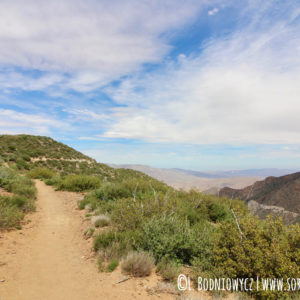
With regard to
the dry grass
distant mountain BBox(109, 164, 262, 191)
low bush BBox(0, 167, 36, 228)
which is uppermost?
distant mountain BBox(109, 164, 262, 191)

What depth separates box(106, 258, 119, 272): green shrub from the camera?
13.7 feet

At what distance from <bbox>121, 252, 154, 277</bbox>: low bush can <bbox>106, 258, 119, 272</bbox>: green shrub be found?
0.20 meters

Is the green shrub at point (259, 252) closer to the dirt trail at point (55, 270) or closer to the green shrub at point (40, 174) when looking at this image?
the dirt trail at point (55, 270)

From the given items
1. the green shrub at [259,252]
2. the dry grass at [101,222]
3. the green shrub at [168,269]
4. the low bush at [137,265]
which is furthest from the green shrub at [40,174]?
the green shrub at [259,252]

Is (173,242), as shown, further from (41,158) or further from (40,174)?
(41,158)

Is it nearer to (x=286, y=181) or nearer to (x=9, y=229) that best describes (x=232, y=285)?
(x=9, y=229)

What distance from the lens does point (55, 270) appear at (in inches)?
167

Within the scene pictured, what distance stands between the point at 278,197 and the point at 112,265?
13.0 metres

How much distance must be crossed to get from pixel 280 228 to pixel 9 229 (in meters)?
7.76

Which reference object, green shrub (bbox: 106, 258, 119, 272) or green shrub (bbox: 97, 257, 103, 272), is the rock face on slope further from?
green shrub (bbox: 97, 257, 103, 272)

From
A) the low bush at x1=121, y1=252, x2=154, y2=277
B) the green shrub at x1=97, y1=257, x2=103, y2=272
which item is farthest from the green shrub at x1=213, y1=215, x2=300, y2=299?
the green shrub at x1=97, y1=257, x2=103, y2=272

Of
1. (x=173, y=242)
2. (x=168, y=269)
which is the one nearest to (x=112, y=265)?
(x=168, y=269)

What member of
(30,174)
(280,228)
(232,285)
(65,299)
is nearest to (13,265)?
(65,299)

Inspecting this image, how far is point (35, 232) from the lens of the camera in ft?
20.9
